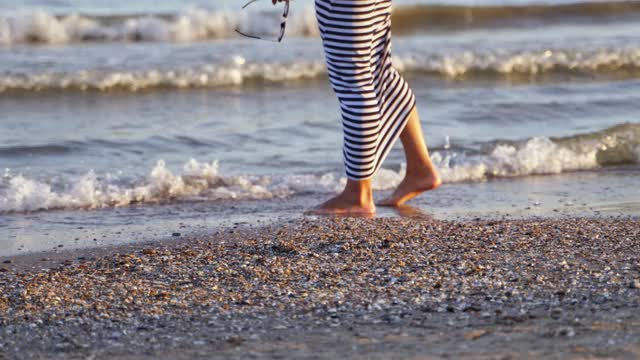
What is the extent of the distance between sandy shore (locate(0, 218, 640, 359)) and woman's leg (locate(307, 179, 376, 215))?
0.34 meters

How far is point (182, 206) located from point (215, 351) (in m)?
2.92

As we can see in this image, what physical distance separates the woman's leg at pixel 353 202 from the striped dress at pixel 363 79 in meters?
0.07

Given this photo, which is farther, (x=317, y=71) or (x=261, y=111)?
(x=317, y=71)

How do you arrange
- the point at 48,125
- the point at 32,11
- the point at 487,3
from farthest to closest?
the point at 487,3 → the point at 32,11 → the point at 48,125

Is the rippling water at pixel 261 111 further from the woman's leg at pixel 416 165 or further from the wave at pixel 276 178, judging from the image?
the woman's leg at pixel 416 165

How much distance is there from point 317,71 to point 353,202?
4.84 metres

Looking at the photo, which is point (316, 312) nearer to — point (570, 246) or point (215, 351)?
point (215, 351)

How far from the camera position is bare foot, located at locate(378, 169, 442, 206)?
5895 mm

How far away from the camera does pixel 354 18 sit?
209 inches

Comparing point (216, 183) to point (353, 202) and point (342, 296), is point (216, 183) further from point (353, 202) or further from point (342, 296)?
point (342, 296)

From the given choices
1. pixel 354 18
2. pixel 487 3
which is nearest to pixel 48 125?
pixel 354 18

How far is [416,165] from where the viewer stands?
589cm

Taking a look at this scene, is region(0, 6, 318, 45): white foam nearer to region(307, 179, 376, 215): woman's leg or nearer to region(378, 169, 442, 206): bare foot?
region(378, 169, 442, 206): bare foot

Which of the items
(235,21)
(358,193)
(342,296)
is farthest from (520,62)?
(342,296)
